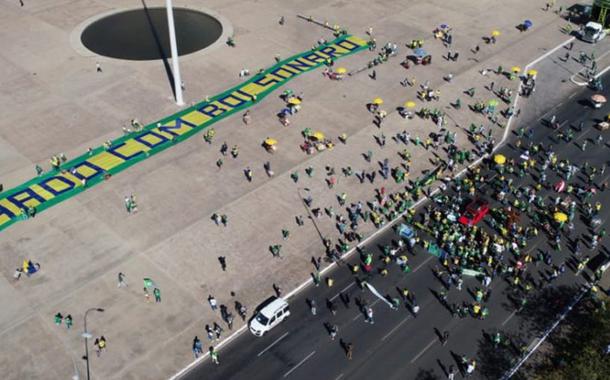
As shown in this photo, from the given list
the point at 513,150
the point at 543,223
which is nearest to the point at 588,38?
the point at 513,150

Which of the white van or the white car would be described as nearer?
the white van

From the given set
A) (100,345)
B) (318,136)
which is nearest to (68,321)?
(100,345)

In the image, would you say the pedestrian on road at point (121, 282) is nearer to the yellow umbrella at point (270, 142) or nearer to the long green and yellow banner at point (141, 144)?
the long green and yellow banner at point (141, 144)

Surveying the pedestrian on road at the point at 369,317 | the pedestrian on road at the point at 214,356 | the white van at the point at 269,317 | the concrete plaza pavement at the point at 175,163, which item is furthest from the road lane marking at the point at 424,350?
the pedestrian on road at the point at 214,356

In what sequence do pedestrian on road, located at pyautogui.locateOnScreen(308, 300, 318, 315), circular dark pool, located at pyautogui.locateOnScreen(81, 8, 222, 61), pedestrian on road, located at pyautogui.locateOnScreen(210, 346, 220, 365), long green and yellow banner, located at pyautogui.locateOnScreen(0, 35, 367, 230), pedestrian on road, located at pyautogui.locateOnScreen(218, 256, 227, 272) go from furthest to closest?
1. circular dark pool, located at pyautogui.locateOnScreen(81, 8, 222, 61)
2. long green and yellow banner, located at pyautogui.locateOnScreen(0, 35, 367, 230)
3. pedestrian on road, located at pyautogui.locateOnScreen(218, 256, 227, 272)
4. pedestrian on road, located at pyautogui.locateOnScreen(308, 300, 318, 315)
5. pedestrian on road, located at pyautogui.locateOnScreen(210, 346, 220, 365)

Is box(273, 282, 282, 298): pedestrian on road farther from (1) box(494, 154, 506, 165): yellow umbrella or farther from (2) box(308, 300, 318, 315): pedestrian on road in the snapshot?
(1) box(494, 154, 506, 165): yellow umbrella

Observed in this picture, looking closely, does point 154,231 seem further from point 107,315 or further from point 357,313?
point 357,313

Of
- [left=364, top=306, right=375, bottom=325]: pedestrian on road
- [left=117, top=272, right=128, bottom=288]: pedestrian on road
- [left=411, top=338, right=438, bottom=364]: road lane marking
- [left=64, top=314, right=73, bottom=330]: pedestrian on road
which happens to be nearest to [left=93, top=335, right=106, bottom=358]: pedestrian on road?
[left=64, top=314, right=73, bottom=330]: pedestrian on road

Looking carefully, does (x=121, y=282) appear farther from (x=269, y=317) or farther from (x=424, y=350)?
(x=424, y=350)
